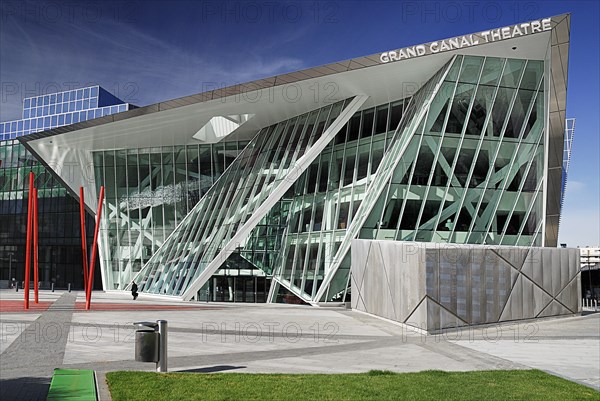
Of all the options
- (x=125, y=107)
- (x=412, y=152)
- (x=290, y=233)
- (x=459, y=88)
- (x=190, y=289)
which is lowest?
(x=190, y=289)

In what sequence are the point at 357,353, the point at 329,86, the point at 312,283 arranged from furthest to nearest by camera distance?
1. the point at 312,283
2. the point at 329,86
3. the point at 357,353

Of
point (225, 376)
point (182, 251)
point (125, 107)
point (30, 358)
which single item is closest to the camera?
point (225, 376)

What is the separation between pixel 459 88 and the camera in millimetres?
26703

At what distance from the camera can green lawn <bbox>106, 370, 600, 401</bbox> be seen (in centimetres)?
837

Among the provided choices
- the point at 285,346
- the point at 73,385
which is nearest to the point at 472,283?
the point at 285,346

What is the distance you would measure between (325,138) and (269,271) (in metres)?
8.94

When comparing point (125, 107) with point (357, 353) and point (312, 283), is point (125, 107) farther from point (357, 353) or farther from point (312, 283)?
point (357, 353)

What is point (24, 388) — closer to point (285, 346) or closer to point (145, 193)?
point (285, 346)

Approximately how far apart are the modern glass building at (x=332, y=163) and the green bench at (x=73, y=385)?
758 inches

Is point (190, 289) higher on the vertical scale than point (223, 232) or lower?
lower

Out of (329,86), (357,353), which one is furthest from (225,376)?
(329,86)

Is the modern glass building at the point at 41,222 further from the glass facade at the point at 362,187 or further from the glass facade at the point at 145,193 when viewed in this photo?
the glass facade at the point at 362,187

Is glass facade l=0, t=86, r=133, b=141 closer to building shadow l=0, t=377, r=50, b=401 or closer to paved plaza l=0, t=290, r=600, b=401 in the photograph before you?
paved plaza l=0, t=290, r=600, b=401

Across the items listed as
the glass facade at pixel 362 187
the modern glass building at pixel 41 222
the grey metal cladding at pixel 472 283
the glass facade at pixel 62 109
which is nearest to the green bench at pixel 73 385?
the grey metal cladding at pixel 472 283
